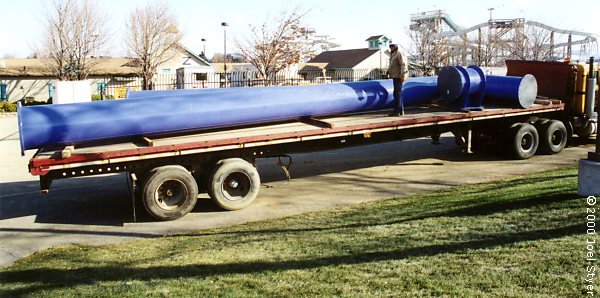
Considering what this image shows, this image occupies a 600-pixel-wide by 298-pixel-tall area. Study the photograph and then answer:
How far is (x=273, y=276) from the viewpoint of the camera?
226 inches

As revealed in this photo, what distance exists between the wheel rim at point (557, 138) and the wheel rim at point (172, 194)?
1046 centimetres

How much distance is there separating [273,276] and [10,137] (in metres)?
20.3

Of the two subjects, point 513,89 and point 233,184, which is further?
point 513,89

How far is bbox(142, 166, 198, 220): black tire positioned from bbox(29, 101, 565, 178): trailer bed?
337 mm

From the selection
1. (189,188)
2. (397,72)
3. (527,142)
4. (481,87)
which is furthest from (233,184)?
(527,142)

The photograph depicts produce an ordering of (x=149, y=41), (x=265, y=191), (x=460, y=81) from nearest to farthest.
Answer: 1. (x=265, y=191)
2. (x=460, y=81)
3. (x=149, y=41)

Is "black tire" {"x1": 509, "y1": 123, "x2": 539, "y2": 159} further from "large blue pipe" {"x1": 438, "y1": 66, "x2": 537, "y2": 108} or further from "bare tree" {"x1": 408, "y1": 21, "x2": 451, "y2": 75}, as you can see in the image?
"bare tree" {"x1": 408, "y1": 21, "x2": 451, "y2": 75}

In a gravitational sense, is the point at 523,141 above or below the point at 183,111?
below

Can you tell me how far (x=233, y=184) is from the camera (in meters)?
10.3

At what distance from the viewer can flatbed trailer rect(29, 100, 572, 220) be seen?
9242mm

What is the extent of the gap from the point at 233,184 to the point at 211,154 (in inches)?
28.1

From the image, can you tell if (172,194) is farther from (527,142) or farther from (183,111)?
(527,142)

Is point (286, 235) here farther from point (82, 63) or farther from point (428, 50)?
point (428, 50)

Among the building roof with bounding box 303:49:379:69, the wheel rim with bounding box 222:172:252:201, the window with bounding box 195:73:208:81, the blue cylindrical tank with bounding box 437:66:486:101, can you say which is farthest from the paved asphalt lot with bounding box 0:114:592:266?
the building roof with bounding box 303:49:379:69
